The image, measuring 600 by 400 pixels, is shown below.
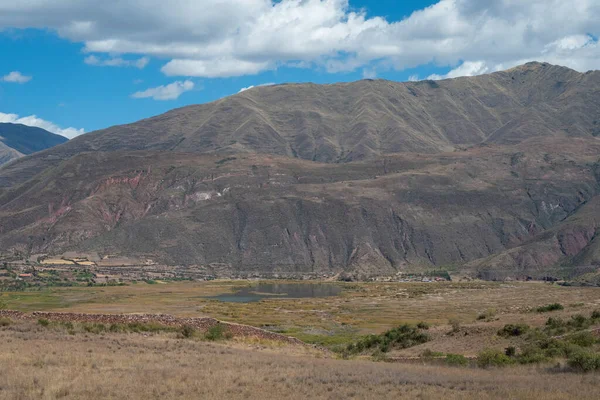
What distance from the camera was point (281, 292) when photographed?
14575 cm

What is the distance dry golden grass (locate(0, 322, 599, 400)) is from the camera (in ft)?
75.8

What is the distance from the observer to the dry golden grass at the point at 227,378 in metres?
23.1

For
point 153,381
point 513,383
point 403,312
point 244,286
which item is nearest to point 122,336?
point 153,381

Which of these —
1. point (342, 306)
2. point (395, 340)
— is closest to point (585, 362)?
point (395, 340)

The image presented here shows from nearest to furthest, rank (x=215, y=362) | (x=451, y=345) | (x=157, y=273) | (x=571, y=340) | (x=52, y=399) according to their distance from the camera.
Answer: (x=52, y=399)
(x=215, y=362)
(x=571, y=340)
(x=451, y=345)
(x=157, y=273)

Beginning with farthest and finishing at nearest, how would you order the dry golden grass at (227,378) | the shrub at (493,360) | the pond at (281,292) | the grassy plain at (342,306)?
the pond at (281,292)
the grassy plain at (342,306)
the shrub at (493,360)
the dry golden grass at (227,378)

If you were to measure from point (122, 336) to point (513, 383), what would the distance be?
22521 mm

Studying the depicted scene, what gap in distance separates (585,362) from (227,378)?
46.2 feet

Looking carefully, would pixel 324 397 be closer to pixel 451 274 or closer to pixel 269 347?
pixel 269 347

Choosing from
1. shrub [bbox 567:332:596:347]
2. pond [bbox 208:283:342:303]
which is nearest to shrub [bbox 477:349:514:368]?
shrub [bbox 567:332:596:347]

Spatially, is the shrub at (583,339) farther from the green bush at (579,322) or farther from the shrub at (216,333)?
the shrub at (216,333)

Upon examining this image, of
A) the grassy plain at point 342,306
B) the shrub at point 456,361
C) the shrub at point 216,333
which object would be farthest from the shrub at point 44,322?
the grassy plain at point 342,306

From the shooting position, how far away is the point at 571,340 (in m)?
35.6

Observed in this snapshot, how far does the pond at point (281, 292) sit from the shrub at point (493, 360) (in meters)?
90.1
